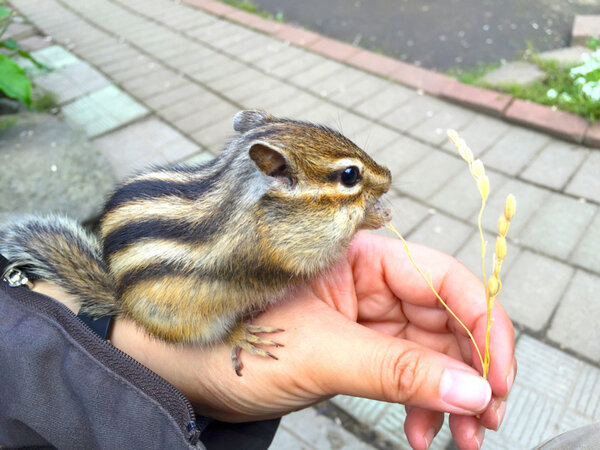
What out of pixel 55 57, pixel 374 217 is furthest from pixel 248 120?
pixel 55 57

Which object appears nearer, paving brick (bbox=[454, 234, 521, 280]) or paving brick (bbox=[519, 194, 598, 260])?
paving brick (bbox=[454, 234, 521, 280])

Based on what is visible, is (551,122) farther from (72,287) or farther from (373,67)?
(72,287)

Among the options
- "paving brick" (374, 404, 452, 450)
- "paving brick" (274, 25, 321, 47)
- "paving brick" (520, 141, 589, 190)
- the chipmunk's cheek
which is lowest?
"paving brick" (374, 404, 452, 450)

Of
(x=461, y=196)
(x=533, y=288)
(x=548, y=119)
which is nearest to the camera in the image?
(x=533, y=288)

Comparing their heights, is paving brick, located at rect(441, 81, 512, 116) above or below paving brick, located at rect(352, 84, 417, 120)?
above

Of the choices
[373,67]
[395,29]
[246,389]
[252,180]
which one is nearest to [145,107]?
[373,67]

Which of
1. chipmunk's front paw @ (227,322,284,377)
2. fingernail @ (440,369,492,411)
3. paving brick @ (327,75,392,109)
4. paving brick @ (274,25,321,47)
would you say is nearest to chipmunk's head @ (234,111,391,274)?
chipmunk's front paw @ (227,322,284,377)

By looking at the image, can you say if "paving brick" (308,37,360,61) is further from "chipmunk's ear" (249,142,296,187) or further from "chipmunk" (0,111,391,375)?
"chipmunk's ear" (249,142,296,187)

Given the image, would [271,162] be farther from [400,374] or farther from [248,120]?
[400,374]
